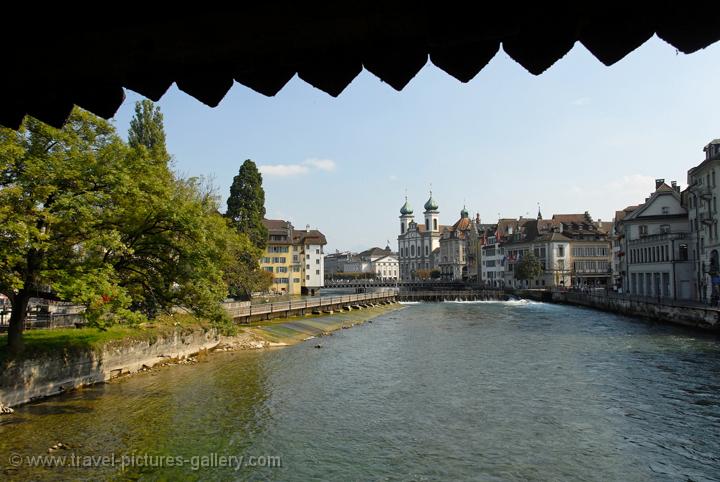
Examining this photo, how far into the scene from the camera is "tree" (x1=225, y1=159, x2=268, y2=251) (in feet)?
257

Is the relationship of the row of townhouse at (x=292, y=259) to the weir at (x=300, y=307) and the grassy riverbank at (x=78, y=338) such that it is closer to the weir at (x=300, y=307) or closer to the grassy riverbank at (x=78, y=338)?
the weir at (x=300, y=307)

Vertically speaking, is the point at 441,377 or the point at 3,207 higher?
the point at 3,207

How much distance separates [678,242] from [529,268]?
42.8 m

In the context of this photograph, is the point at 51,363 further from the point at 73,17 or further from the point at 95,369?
the point at 73,17

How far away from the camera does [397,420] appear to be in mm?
20406

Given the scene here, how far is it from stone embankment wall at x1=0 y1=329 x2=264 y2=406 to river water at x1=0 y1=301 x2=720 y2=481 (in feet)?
2.91

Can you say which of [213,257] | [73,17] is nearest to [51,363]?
[213,257]

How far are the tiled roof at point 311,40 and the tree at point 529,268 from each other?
11035 centimetres

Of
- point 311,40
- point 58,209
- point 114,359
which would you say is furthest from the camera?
point 114,359

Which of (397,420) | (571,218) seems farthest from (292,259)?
(397,420)

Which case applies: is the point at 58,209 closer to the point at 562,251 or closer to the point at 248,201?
the point at 248,201

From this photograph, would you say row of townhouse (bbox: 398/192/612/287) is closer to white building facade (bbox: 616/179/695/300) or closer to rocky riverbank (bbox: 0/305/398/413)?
white building facade (bbox: 616/179/695/300)

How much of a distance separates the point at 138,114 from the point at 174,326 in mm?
27810

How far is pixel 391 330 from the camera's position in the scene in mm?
54344
